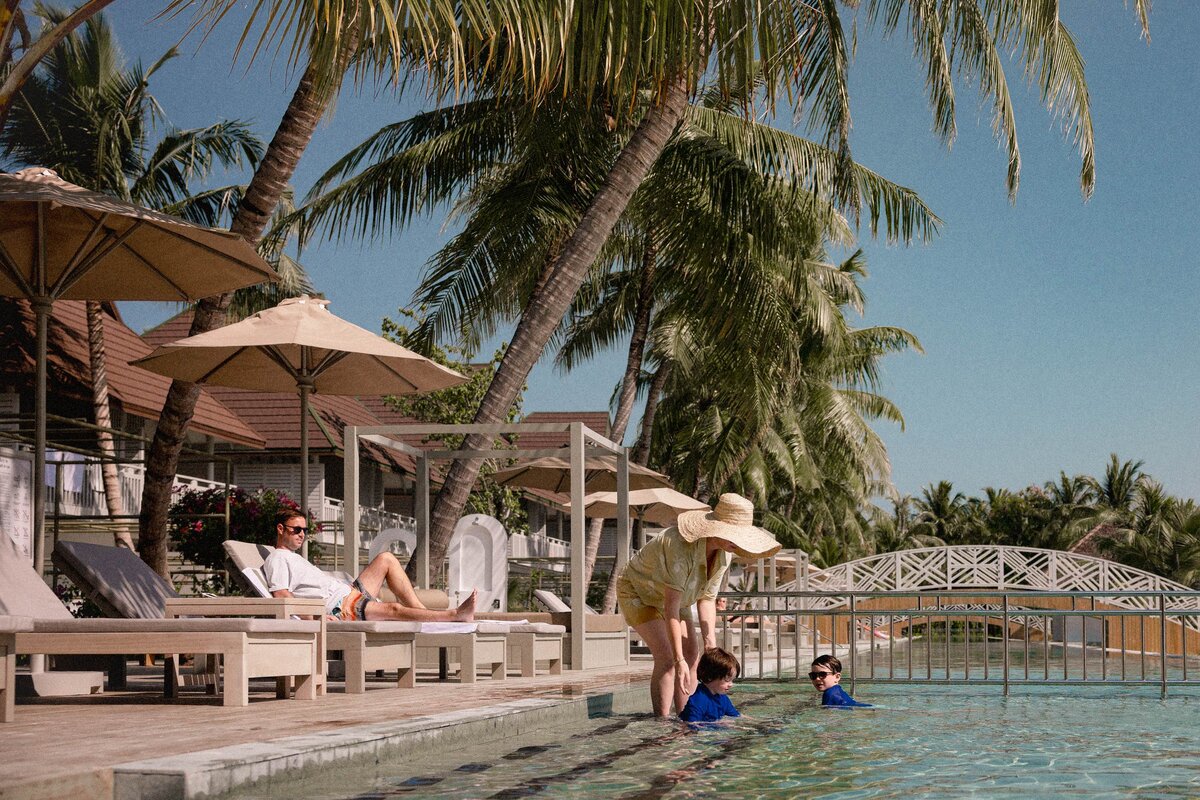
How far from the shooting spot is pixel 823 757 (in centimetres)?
702

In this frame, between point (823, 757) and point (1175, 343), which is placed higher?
point (1175, 343)

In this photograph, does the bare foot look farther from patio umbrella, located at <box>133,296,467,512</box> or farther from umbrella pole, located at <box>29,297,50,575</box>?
umbrella pole, located at <box>29,297,50,575</box>

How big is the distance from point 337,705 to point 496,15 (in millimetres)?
4082

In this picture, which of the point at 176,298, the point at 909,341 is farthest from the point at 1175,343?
the point at 176,298

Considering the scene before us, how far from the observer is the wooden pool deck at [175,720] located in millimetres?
4270

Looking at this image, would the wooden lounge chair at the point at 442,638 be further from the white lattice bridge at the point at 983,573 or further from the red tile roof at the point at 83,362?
the white lattice bridge at the point at 983,573

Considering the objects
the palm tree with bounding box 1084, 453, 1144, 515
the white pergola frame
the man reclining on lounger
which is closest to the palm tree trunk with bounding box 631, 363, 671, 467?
the white pergola frame

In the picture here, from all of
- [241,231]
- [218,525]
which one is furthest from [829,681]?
[218,525]

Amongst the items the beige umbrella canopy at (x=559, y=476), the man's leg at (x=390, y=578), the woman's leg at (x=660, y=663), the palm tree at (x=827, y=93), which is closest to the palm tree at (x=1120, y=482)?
the beige umbrella canopy at (x=559, y=476)

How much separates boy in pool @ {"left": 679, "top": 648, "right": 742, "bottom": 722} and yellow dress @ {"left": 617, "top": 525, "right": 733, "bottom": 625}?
0.28m

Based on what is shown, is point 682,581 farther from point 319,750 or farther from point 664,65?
point 664,65

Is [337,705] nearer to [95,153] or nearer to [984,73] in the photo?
[984,73]

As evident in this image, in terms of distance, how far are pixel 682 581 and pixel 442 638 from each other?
2502 mm

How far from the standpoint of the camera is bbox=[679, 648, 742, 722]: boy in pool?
25.5 ft
